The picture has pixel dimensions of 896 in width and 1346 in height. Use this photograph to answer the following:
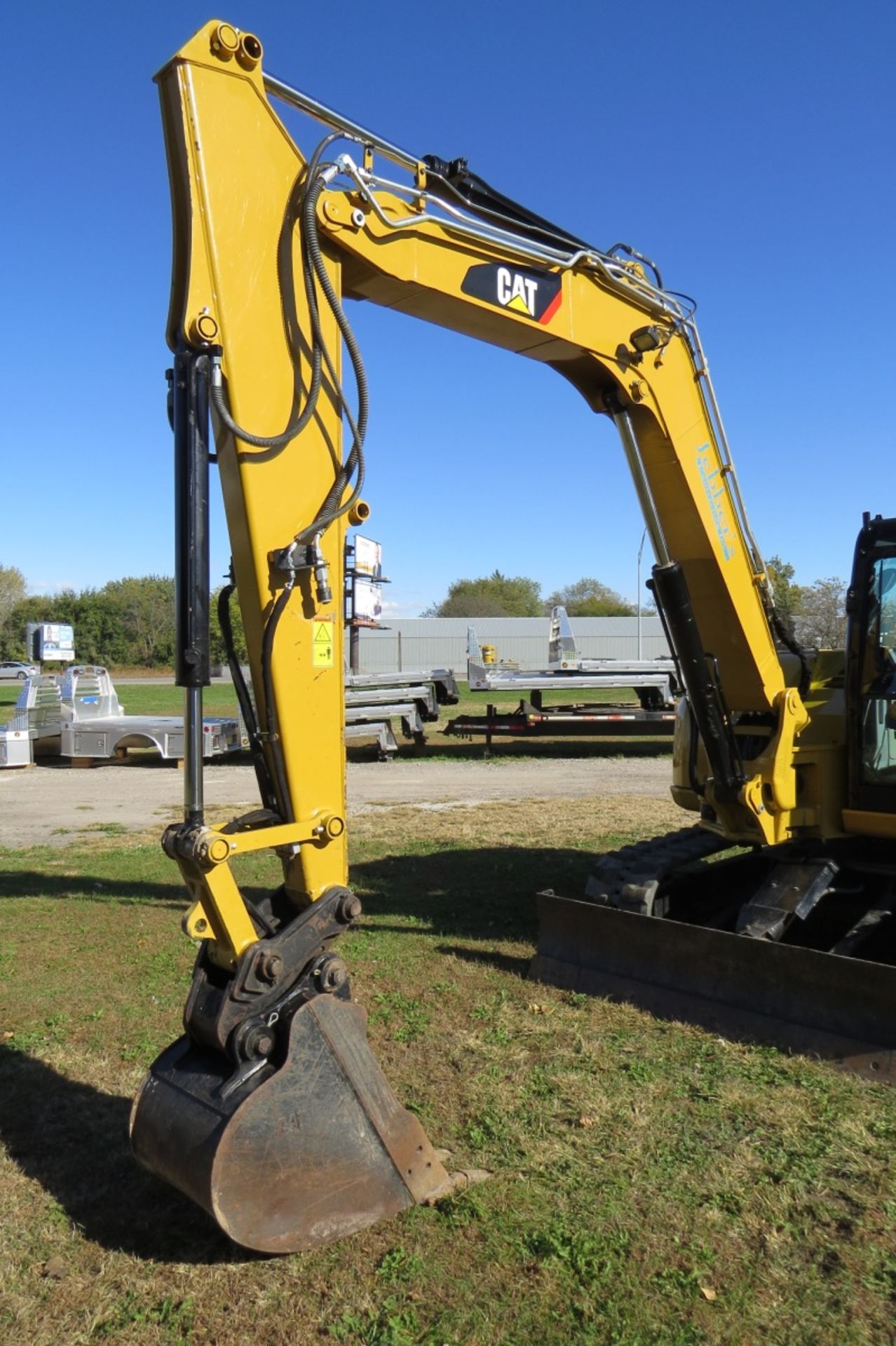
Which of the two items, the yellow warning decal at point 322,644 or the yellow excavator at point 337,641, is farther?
the yellow warning decal at point 322,644

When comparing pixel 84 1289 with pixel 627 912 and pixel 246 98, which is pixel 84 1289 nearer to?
pixel 627 912

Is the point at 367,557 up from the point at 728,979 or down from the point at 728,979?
up

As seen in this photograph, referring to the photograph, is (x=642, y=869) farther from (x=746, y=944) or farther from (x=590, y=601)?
(x=590, y=601)

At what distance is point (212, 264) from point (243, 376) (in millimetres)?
416

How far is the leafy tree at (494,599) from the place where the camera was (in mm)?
87500

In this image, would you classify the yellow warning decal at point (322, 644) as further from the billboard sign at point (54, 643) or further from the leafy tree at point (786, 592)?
the billboard sign at point (54, 643)

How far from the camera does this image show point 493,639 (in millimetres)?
64000

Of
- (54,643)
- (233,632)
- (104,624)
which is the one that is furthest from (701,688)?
(104,624)

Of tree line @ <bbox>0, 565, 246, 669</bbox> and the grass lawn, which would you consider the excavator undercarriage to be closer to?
the grass lawn

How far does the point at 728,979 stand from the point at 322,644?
2966mm

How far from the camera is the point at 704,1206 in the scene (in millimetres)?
3951

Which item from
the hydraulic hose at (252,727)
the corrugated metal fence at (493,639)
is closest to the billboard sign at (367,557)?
the hydraulic hose at (252,727)

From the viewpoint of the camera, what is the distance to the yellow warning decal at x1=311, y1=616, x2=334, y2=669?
4.29m

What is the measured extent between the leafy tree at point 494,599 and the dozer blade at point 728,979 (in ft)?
264
